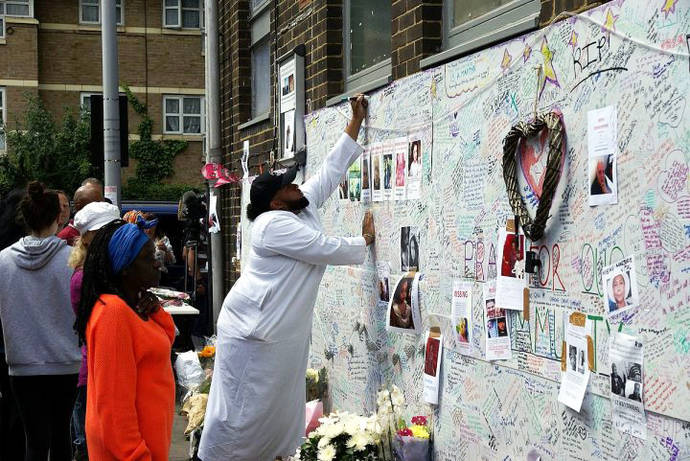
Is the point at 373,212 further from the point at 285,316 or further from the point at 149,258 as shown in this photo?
the point at 149,258

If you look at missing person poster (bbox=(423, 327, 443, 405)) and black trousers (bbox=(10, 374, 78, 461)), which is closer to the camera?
missing person poster (bbox=(423, 327, 443, 405))

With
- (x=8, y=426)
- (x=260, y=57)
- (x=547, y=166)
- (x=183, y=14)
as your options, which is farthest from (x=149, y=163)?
(x=547, y=166)

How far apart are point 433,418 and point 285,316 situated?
3.55 ft

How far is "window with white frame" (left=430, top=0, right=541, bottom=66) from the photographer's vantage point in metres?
4.42

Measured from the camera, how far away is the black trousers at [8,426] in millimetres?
6262

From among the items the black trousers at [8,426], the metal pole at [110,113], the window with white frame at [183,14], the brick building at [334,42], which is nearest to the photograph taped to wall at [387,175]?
the brick building at [334,42]

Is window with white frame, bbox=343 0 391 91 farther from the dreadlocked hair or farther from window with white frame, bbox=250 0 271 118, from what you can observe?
the dreadlocked hair

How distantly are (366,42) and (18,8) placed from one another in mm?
29939

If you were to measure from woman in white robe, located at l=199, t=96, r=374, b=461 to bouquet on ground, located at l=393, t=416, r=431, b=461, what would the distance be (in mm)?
874

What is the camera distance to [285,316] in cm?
564

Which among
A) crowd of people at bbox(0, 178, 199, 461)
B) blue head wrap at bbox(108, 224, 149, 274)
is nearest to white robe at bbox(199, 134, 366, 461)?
crowd of people at bbox(0, 178, 199, 461)

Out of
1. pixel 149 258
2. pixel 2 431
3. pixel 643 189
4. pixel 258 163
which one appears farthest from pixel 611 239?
pixel 258 163

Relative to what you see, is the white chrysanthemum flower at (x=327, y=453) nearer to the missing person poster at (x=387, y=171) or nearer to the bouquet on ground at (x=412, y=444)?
the bouquet on ground at (x=412, y=444)

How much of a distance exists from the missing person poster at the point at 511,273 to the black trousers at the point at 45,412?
2.91m
